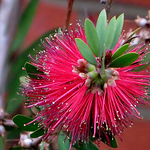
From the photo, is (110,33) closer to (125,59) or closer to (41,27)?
(125,59)

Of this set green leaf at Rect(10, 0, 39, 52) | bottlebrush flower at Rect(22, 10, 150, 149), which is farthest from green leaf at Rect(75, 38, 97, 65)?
green leaf at Rect(10, 0, 39, 52)

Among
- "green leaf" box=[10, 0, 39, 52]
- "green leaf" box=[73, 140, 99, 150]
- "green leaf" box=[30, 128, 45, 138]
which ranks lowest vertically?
"green leaf" box=[73, 140, 99, 150]

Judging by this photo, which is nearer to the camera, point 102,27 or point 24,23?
point 102,27

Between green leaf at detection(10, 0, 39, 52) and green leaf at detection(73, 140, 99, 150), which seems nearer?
green leaf at detection(73, 140, 99, 150)

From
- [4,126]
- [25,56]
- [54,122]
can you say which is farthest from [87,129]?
[25,56]

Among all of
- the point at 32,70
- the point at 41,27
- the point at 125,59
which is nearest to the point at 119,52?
the point at 125,59

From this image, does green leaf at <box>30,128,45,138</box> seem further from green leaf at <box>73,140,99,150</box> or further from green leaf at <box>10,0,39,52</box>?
green leaf at <box>10,0,39,52</box>

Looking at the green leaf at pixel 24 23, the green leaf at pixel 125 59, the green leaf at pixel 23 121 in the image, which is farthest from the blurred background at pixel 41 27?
the green leaf at pixel 125 59

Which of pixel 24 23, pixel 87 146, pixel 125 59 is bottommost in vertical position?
pixel 87 146
